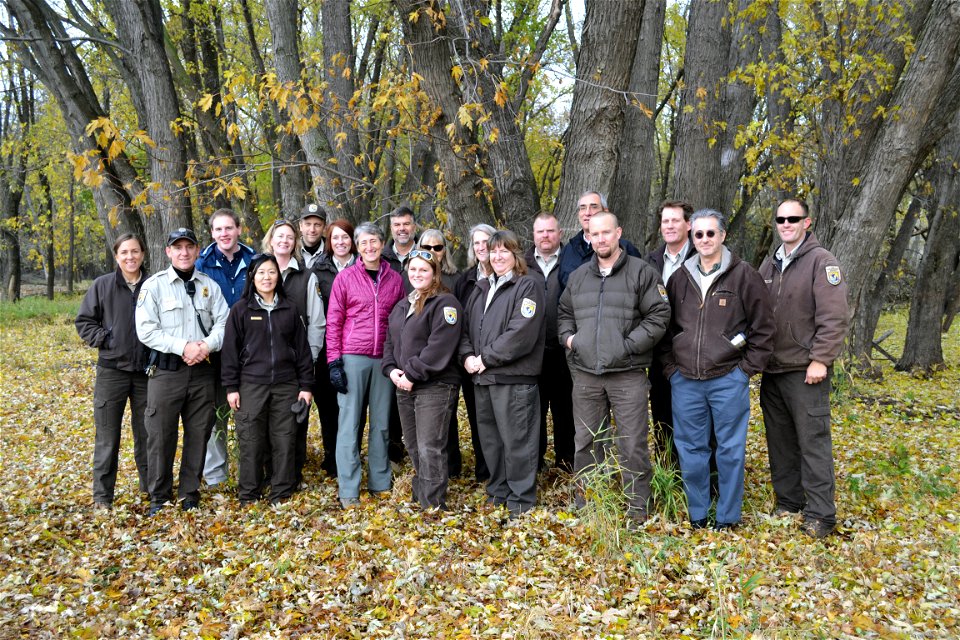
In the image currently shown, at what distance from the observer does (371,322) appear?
5406 millimetres

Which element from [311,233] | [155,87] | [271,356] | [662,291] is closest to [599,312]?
[662,291]

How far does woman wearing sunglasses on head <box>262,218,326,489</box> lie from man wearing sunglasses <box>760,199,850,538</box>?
11.7 ft

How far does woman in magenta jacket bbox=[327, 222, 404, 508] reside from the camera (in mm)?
5387

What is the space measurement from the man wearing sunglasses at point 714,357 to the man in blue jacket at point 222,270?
3.55 m

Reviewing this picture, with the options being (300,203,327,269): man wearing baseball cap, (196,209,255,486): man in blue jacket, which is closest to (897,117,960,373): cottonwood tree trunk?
(300,203,327,269): man wearing baseball cap

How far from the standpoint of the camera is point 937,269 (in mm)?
10633

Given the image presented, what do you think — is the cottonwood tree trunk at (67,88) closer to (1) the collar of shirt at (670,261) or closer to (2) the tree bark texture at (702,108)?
(1) the collar of shirt at (670,261)

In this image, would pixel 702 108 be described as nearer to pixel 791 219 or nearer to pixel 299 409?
pixel 791 219

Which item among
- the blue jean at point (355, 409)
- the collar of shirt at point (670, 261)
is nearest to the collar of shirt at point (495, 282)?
the blue jean at point (355, 409)

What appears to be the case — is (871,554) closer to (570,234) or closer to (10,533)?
(570,234)

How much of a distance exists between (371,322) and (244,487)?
1.73 m

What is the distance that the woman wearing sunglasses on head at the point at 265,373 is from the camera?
5277 millimetres

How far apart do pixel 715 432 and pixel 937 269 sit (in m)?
8.30

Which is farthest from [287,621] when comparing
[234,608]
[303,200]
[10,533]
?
[303,200]
